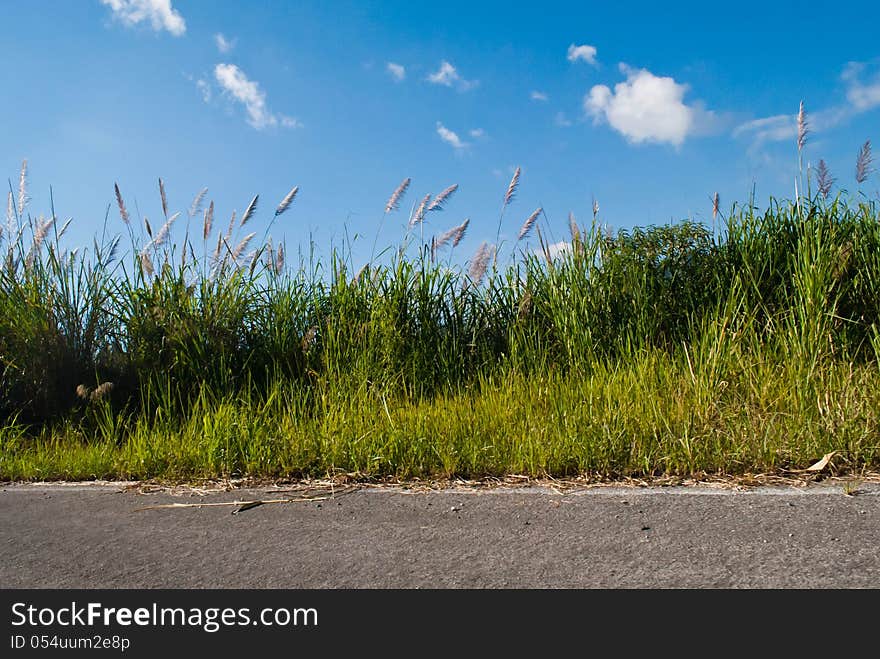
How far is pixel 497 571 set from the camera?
2.13 m

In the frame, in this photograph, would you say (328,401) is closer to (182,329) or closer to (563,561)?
(182,329)

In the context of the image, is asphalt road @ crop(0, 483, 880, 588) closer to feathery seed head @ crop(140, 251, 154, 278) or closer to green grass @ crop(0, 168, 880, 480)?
green grass @ crop(0, 168, 880, 480)

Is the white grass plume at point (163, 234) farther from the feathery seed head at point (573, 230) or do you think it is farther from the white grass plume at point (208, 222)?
the feathery seed head at point (573, 230)

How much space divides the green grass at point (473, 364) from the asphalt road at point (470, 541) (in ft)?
1.46

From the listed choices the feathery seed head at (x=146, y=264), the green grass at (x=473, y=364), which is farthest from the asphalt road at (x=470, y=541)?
the feathery seed head at (x=146, y=264)

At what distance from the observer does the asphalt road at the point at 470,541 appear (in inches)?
82.7

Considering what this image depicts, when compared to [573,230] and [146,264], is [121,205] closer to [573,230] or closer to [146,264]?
Answer: [146,264]

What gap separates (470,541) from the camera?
7.97 feet

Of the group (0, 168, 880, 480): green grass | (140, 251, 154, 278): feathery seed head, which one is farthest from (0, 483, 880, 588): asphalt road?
(140, 251, 154, 278): feathery seed head

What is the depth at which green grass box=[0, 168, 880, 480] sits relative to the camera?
11.6 ft

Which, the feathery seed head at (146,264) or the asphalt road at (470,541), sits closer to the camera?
the asphalt road at (470,541)

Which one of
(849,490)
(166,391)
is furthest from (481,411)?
(166,391)

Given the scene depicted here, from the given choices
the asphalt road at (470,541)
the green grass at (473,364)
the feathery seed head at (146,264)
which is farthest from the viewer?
the feathery seed head at (146,264)
